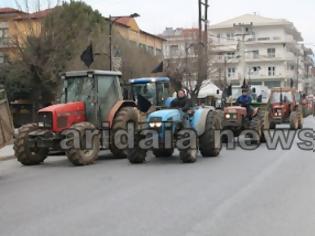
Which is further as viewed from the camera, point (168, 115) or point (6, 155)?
point (6, 155)

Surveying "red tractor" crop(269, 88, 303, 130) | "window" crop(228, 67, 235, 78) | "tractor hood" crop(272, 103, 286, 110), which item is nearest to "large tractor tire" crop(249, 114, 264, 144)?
"red tractor" crop(269, 88, 303, 130)

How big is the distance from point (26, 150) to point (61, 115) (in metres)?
1.36

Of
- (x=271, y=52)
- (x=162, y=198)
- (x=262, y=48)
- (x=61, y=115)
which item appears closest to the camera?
(x=162, y=198)

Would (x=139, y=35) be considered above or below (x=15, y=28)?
→ above

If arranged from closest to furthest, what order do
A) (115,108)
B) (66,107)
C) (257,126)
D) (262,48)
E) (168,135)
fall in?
(168,135) → (66,107) → (115,108) → (257,126) → (262,48)

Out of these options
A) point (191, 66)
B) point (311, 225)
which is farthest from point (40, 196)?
point (191, 66)

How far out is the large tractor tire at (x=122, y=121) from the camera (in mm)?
16944

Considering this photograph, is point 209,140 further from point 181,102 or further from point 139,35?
point 139,35

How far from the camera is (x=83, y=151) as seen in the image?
15703 mm

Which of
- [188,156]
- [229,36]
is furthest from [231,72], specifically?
[188,156]

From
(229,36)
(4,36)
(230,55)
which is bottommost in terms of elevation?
(4,36)

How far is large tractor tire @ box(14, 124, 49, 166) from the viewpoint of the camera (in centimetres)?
1599

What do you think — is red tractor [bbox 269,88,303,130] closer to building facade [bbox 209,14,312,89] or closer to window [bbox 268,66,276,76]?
building facade [bbox 209,14,312,89]

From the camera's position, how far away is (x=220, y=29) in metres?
119
